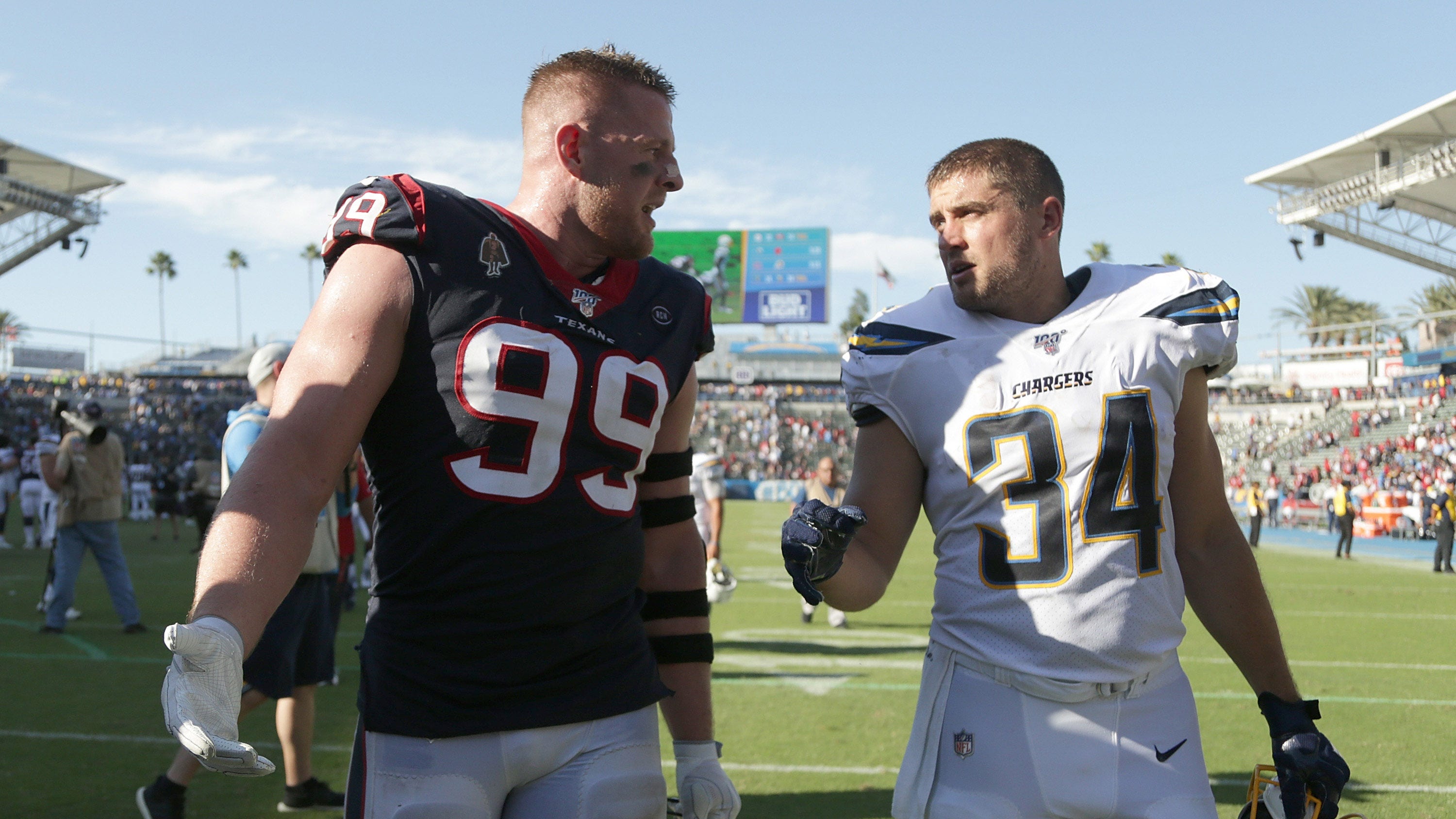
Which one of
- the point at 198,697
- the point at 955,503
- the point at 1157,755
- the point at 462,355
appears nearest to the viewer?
the point at 198,697

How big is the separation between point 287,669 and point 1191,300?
3852 mm

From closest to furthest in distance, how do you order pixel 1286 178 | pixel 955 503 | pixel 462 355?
pixel 462 355 < pixel 955 503 < pixel 1286 178

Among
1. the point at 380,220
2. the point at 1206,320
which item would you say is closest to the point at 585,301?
the point at 380,220

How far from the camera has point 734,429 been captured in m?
48.6

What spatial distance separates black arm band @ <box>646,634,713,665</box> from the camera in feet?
7.46

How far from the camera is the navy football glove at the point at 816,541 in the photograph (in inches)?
85.6

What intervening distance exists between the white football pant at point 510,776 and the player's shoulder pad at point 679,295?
82cm

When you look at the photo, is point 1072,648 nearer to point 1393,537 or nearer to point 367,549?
point 367,549

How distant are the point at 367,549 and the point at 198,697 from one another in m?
10.8

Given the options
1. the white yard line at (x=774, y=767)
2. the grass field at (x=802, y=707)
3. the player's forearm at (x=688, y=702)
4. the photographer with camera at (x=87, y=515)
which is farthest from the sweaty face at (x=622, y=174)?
the photographer with camera at (x=87, y=515)

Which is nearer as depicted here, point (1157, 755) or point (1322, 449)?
point (1157, 755)

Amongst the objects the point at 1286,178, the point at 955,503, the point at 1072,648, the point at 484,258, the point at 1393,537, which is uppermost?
the point at 1286,178

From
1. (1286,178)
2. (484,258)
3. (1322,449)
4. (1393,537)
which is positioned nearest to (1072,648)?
(484,258)

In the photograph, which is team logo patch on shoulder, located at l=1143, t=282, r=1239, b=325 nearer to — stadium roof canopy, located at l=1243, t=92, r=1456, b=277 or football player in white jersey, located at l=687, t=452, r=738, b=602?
football player in white jersey, located at l=687, t=452, r=738, b=602
